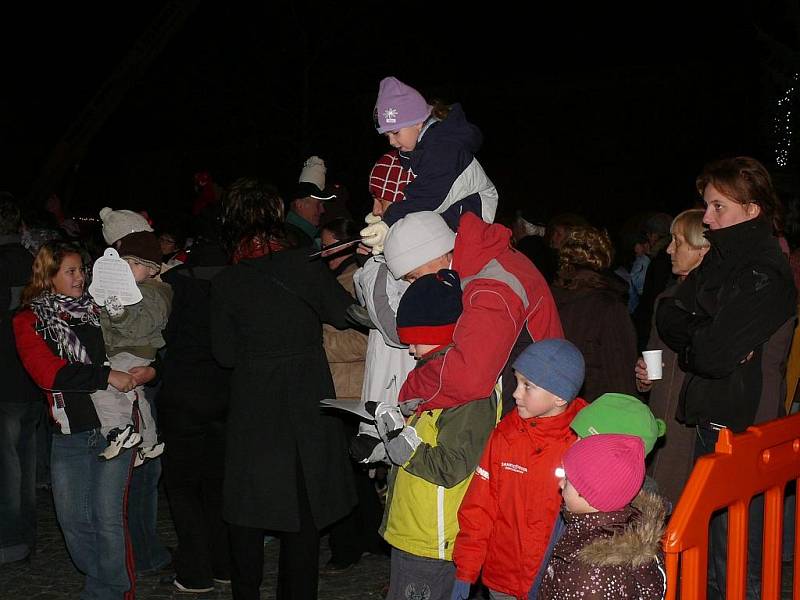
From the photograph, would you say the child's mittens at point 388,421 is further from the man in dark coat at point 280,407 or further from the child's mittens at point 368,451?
the man in dark coat at point 280,407

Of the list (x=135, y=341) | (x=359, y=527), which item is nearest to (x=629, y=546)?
(x=135, y=341)

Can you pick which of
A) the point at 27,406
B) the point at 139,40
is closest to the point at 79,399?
the point at 27,406

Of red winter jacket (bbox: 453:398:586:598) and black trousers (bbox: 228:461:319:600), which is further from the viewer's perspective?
black trousers (bbox: 228:461:319:600)

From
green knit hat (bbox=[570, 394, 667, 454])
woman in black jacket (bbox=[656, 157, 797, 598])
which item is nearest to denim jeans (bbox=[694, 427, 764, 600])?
woman in black jacket (bbox=[656, 157, 797, 598])

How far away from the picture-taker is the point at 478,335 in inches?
120

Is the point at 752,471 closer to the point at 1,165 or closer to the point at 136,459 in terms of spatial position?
the point at 136,459

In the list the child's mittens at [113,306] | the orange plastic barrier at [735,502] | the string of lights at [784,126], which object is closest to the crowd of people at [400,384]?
the child's mittens at [113,306]

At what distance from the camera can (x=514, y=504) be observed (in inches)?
122

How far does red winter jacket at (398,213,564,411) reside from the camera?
306 centimetres

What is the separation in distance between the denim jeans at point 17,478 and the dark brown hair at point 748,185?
4252mm

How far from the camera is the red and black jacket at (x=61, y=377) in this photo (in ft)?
14.2

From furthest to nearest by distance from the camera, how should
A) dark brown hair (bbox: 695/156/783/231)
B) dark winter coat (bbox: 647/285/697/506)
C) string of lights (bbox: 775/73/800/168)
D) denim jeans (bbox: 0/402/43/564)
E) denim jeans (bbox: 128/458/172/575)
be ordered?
string of lights (bbox: 775/73/800/168), denim jeans (bbox: 0/402/43/564), denim jeans (bbox: 128/458/172/575), dark winter coat (bbox: 647/285/697/506), dark brown hair (bbox: 695/156/783/231)

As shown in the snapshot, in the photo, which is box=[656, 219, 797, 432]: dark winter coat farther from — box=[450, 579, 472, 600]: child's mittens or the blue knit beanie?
box=[450, 579, 472, 600]: child's mittens

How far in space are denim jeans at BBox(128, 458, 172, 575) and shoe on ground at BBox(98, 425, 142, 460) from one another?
765 millimetres
